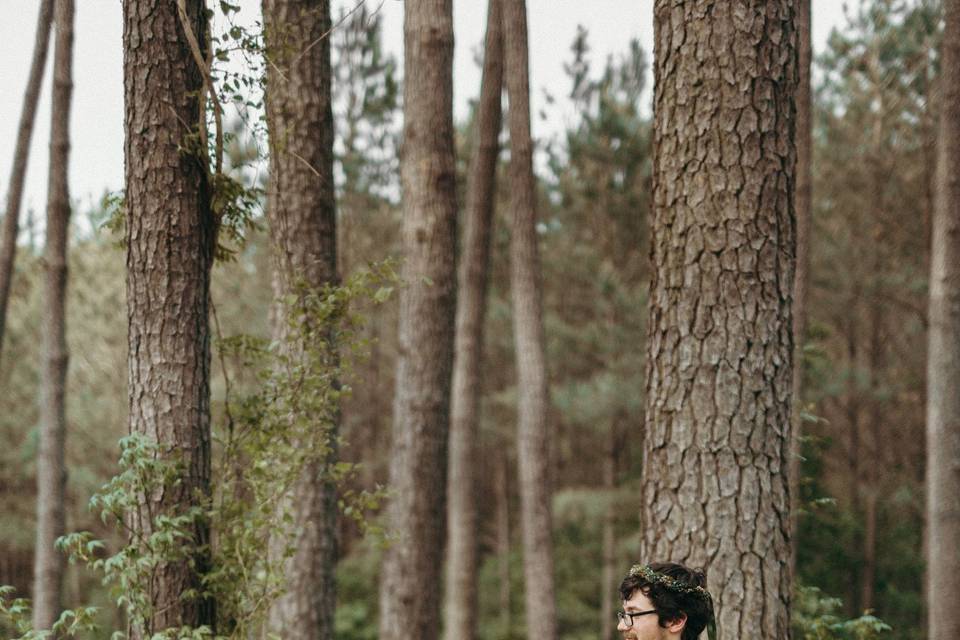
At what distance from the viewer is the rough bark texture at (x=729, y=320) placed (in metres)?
3.54

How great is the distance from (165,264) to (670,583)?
8.46 ft

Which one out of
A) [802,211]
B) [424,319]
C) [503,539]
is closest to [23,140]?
[424,319]

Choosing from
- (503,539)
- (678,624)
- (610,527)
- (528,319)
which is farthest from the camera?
(503,539)

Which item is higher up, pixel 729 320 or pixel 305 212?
pixel 305 212

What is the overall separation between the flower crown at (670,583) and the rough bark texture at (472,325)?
5.90 meters

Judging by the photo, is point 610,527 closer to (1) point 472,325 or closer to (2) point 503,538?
(2) point 503,538

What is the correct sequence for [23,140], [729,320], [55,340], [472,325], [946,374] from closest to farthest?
[729,320]
[55,340]
[946,374]
[23,140]
[472,325]

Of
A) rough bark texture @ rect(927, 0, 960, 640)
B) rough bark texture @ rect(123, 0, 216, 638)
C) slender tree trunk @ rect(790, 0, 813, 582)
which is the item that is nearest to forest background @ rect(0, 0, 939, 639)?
rough bark texture @ rect(927, 0, 960, 640)

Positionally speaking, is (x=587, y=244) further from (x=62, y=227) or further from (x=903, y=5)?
(x=62, y=227)

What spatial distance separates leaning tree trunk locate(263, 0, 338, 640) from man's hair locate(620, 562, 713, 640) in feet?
8.17

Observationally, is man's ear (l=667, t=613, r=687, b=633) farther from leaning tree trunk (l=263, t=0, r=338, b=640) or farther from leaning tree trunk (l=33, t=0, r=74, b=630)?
leaning tree trunk (l=33, t=0, r=74, b=630)

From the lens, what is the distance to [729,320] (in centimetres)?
357

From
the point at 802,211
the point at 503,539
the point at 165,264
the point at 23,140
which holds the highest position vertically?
the point at 23,140

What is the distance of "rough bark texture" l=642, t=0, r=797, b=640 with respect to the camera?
3.54m
